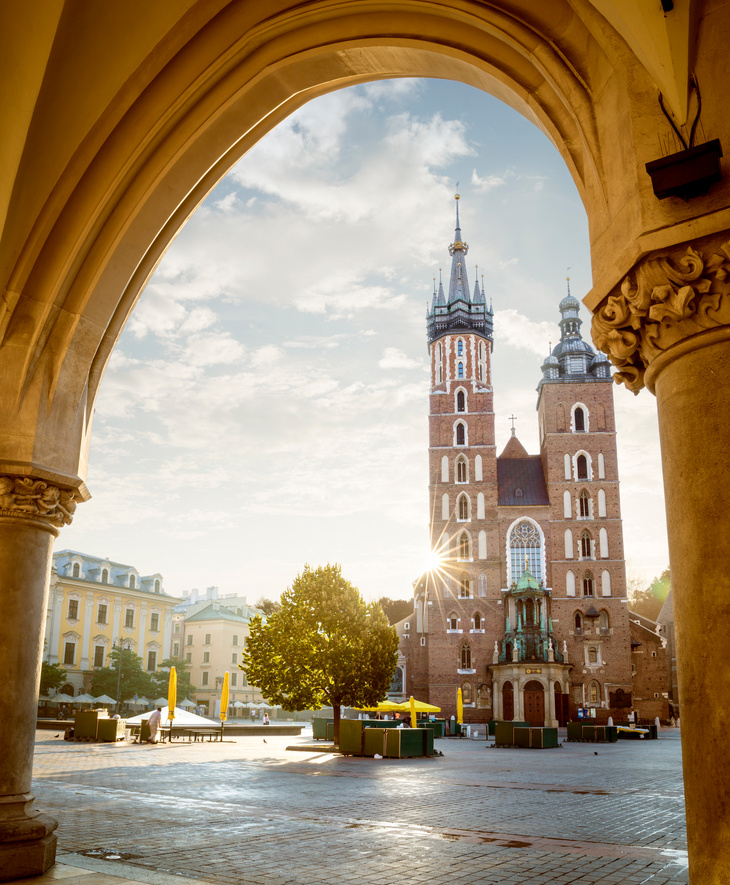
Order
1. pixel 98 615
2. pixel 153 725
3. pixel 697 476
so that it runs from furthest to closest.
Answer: pixel 98 615 < pixel 153 725 < pixel 697 476

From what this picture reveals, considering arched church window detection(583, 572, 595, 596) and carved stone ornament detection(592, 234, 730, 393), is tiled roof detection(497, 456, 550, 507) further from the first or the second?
carved stone ornament detection(592, 234, 730, 393)

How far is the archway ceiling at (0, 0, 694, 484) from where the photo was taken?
607 centimetres

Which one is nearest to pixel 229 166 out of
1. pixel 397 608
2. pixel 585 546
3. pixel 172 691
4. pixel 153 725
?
pixel 153 725

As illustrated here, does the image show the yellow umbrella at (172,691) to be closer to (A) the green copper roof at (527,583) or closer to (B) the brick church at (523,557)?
(B) the brick church at (523,557)

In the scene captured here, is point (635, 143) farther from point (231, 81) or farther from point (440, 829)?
point (440, 829)

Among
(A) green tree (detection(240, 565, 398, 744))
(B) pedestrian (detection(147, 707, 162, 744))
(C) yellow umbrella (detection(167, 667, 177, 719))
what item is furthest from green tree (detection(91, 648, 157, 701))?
(A) green tree (detection(240, 565, 398, 744))

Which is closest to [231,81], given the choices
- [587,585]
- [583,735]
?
[583,735]

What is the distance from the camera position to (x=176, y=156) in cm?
689

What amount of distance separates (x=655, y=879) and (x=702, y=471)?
4431 millimetres

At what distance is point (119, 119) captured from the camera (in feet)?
21.8

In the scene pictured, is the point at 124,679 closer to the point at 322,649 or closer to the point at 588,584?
the point at 322,649

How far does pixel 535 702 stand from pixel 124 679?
2827 cm

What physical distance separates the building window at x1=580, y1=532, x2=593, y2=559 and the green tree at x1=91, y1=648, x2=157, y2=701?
32610 mm

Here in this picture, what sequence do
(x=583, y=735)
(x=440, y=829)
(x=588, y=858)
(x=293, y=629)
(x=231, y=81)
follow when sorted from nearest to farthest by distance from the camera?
(x=231, y=81) < (x=588, y=858) < (x=440, y=829) < (x=293, y=629) < (x=583, y=735)
